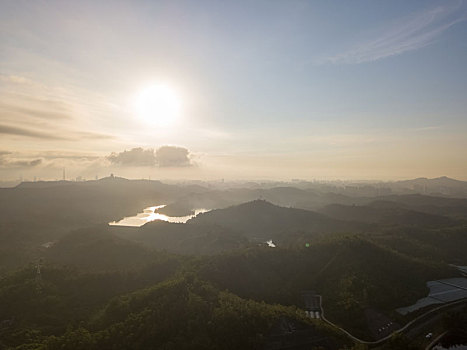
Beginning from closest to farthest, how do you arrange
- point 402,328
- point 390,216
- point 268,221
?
point 402,328 < point 390,216 < point 268,221

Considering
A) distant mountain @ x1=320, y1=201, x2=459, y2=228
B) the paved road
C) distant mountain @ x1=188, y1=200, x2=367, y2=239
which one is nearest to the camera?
the paved road

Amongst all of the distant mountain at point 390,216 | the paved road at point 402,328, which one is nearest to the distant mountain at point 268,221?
the distant mountain at point 390,216

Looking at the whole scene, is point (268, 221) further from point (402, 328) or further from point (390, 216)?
point (402, 328)

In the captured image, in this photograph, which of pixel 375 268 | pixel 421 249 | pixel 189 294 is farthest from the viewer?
pixel 421 249

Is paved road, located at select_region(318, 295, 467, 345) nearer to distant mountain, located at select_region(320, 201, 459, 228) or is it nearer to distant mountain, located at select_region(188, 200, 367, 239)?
distant mountain, located at select_region(188, 200, 367, 239)

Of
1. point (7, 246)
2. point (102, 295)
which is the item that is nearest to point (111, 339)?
point (102, 295)

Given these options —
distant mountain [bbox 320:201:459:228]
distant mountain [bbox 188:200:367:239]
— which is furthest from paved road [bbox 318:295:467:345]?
distant mountain [bbox 320:201:459:228]

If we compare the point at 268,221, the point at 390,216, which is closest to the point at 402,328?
the point at 390,216

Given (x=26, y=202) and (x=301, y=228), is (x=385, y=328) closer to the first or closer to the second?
(x=301, y=228)
